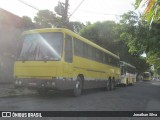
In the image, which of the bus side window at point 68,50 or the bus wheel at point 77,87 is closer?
the bus side window at point 68,50

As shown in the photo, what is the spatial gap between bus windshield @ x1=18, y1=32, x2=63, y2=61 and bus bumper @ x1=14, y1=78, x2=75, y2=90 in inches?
40.5

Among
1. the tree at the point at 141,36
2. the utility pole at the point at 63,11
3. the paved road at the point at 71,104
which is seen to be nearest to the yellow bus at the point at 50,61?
the paved road at the point at 71,104

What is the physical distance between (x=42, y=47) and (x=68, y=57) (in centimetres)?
134

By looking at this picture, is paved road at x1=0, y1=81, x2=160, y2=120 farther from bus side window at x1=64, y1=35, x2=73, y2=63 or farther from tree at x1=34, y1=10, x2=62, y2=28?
tree at x1=34, y1=10, x2=62, y2=28

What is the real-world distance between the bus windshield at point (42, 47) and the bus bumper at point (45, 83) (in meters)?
1.03

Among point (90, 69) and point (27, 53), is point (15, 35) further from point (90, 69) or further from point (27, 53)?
point (27, 53)

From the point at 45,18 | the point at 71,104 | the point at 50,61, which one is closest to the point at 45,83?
the point at 50,61

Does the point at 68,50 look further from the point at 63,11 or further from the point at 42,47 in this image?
the point at 63,11

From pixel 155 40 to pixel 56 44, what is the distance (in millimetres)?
10158

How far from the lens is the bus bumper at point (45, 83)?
13656 millimetres

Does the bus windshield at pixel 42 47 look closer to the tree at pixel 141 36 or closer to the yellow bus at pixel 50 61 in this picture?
the yellow bus at pixel 50 61

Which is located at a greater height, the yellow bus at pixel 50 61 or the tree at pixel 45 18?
the tree at pixel 45 18

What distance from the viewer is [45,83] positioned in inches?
543

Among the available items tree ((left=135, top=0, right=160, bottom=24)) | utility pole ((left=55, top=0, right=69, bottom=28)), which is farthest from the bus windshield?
tree ((left=135, top=0, right=160, bottom=24))
